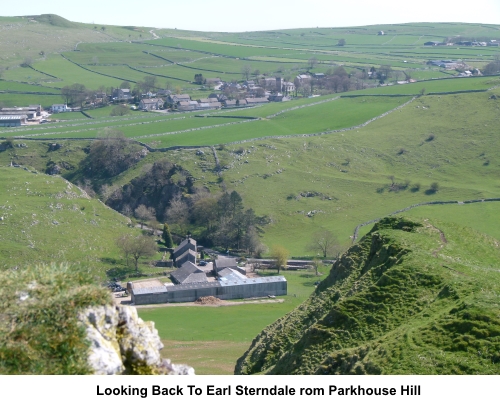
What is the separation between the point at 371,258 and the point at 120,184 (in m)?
77.0

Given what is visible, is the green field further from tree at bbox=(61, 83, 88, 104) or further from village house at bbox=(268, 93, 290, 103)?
village house at bbox=(268, 93, 290, 103)

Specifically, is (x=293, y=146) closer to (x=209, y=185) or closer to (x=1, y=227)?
(x=209, y=185)

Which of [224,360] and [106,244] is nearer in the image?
[224,360]

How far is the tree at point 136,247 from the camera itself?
76125mm

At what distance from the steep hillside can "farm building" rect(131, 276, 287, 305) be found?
99.1 feet

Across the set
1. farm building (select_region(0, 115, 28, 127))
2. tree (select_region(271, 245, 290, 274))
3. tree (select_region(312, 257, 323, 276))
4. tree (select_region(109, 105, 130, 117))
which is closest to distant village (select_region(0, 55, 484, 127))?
farm building (select_region(0, 115, 28, 127))

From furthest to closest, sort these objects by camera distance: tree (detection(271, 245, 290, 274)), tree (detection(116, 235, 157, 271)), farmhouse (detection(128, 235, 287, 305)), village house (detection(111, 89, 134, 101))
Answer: village house (detection(111, 89, 134, 101))
tree (detection(271, 245, 290, 274))
tree (detection(116, 235, 157, 271))
farmhouse (detection(128, 235, 287, 305))

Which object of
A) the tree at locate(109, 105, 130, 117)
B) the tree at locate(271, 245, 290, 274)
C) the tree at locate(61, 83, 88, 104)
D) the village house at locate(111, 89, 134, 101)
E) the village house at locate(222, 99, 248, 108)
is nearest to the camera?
the tree at locate(271, 245, 290, 274)

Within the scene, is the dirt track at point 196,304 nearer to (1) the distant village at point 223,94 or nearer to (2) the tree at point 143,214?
(2) the tree at point 143,214

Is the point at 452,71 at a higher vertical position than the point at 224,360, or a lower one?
higher

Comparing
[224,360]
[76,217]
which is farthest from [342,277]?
[76,217]

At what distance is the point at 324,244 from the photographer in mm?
82000

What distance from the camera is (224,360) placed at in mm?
45000

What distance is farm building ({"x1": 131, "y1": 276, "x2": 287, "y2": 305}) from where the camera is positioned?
6850 cm
